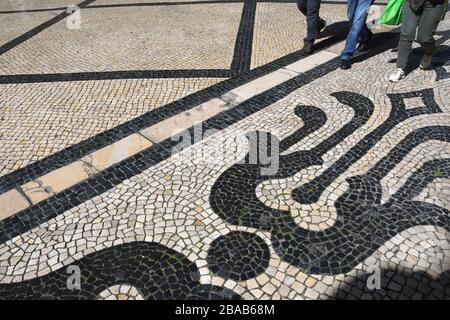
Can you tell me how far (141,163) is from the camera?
331 centimetres

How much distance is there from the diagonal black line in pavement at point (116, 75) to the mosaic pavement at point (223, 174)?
0.03 metres

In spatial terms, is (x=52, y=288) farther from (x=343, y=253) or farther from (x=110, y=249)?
(x=343, y=253)

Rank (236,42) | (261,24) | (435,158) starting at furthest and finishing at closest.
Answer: (261,24)
(236,42)
(435,158)

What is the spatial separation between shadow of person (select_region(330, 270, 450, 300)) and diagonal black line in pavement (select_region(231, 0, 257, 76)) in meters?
3.17

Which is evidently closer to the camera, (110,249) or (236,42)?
(110,249)

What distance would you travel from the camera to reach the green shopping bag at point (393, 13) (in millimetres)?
4281

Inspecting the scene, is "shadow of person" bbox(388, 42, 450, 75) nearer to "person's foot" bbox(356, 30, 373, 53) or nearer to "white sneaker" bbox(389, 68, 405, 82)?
"white sneaker" bbox(389, 68, 405, 82)

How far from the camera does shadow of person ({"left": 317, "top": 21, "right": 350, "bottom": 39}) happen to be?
19.3 feet

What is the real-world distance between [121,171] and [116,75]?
211cm

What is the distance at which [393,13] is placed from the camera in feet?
14.2

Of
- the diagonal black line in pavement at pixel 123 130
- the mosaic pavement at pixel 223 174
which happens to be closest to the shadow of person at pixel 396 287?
the mosaic pavement at pixel 223 174

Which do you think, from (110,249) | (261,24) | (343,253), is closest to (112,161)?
(110,249)

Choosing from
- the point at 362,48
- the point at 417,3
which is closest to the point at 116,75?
the point at 362,48
